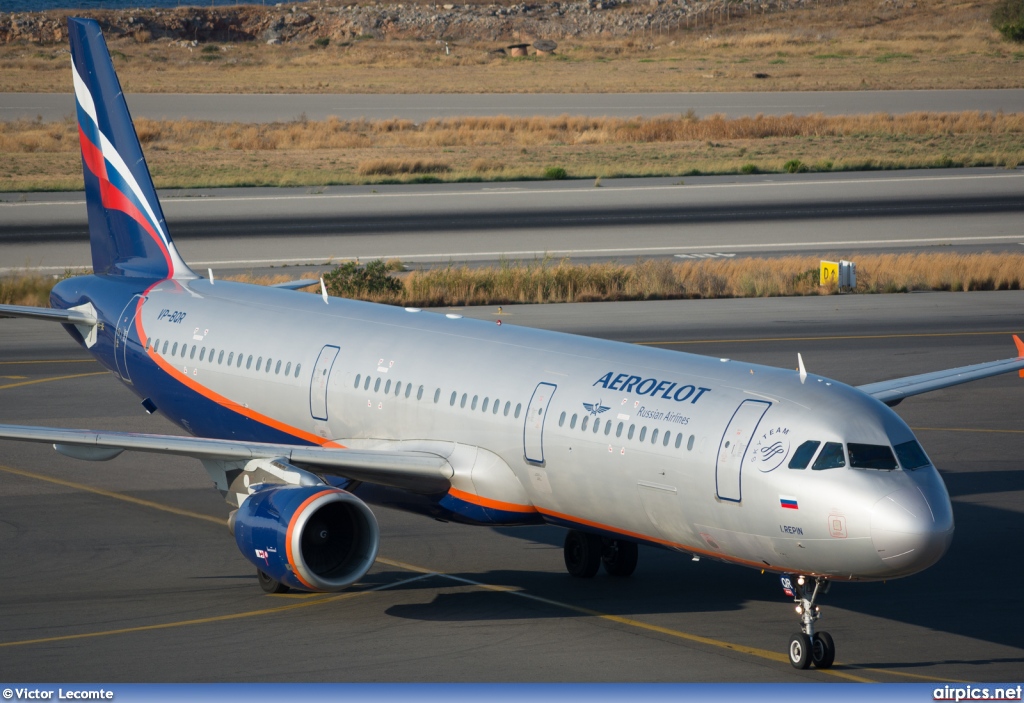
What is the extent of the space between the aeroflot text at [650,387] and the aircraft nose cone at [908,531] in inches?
140

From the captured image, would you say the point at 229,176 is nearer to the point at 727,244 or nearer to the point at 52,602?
the point at 727,244

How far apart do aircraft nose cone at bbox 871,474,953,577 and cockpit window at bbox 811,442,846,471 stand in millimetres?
799

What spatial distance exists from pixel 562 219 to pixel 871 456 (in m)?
58.3

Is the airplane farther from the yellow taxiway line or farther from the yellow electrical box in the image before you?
the yellow electrical box

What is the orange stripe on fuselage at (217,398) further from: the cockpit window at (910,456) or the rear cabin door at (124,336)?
the cockpit window at (910,456)

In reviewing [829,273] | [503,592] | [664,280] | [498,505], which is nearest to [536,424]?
[498,505]

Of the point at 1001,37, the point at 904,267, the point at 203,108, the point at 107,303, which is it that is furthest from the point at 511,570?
the point at 1001,37

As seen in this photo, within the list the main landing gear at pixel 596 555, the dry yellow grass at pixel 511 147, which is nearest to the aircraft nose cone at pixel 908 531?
the main landing gear at pixel 596 555

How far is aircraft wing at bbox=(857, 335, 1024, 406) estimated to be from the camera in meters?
25.4

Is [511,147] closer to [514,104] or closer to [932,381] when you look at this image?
[514,104]

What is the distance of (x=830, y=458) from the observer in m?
18.8

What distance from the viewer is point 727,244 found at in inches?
2694

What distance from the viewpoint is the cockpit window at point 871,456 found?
1881 cm

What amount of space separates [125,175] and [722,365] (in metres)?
17.0
